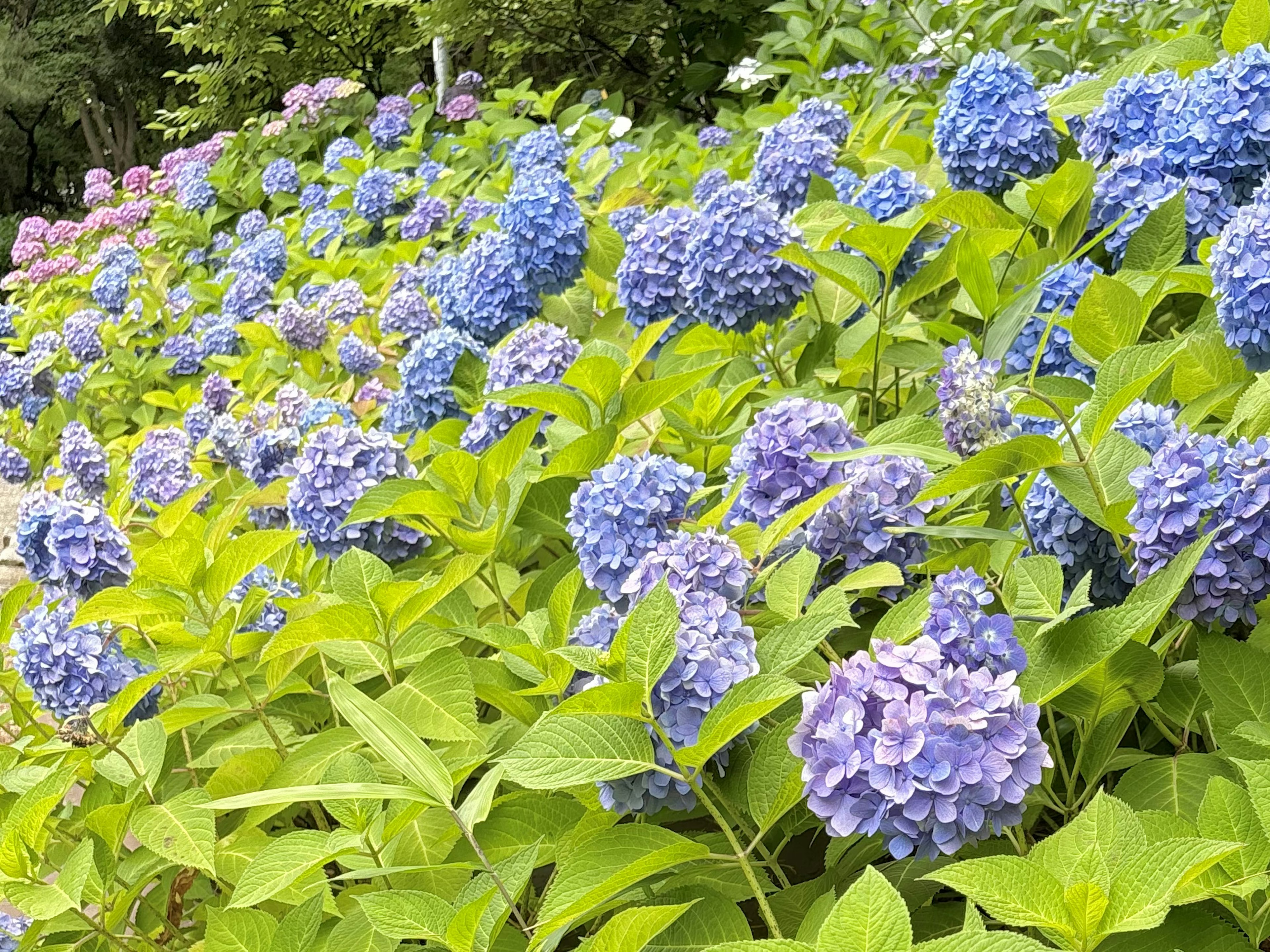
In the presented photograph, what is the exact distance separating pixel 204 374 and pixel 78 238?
4.38 m

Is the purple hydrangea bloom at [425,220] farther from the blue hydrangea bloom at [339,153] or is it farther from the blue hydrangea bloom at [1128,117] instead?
the blue hydrangea bloom at [1128,117]

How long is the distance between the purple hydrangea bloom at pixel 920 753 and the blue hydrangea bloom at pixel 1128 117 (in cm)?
144

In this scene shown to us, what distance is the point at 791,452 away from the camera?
4.92ft

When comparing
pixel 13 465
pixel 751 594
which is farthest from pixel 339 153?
pixel 751 594

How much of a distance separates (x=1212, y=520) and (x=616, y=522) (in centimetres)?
67

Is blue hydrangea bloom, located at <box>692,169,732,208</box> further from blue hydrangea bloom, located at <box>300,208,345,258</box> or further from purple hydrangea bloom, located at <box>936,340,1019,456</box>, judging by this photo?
blue hydrangea bloom, located at <box>300,208,345,258</box>

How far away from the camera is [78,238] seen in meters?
8.69

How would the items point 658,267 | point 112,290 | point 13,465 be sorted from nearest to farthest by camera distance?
point 658,267, point 13,465, point 112,290

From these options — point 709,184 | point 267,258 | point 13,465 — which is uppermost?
point 709,184

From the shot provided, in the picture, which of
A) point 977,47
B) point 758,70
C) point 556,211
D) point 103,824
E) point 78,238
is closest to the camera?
point 103,824

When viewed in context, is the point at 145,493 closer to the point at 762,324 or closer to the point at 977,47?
the point at 762,324

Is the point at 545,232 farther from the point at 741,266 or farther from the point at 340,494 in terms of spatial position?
the point at 340,494

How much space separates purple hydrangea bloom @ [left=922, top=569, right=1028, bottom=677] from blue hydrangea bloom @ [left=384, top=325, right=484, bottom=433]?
179cm

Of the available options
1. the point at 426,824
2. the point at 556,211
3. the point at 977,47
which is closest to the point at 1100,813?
the point at 426,824
